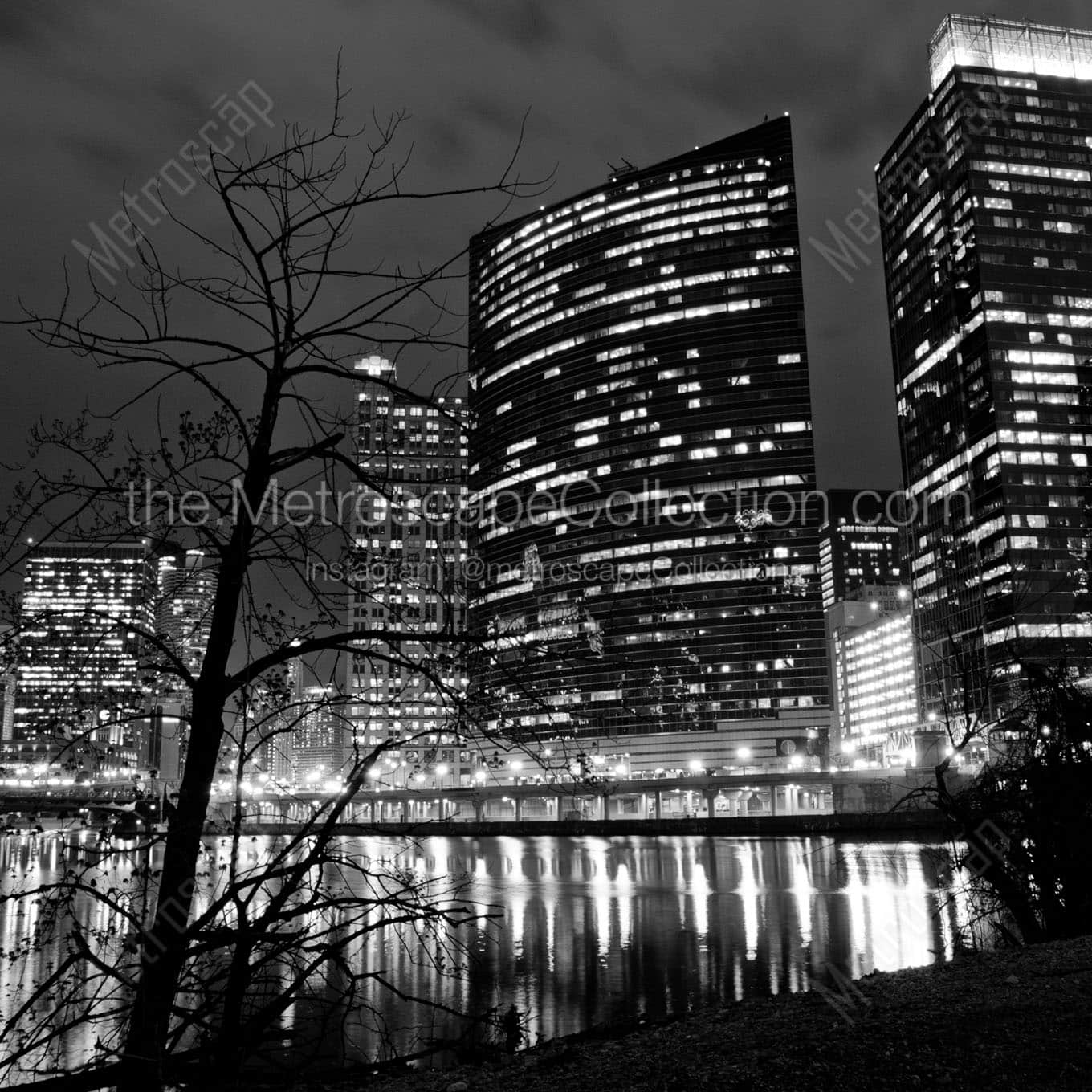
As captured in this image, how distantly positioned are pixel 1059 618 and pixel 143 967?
168m

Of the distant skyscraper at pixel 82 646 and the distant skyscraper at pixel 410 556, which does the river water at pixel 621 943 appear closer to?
the distant skyscraper at pixel 82 646

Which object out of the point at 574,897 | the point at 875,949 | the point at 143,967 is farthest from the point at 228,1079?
the point at 574,897

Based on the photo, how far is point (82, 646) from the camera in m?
7.69

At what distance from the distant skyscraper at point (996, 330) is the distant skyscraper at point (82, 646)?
161 metres

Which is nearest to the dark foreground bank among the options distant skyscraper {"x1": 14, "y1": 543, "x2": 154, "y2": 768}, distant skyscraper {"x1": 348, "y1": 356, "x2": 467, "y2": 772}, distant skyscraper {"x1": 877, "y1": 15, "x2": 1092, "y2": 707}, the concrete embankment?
distant skyscraper {"x1": 14, "y1": 543, "x2": 154, "y2": 768}

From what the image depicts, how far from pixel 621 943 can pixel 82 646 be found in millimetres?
35281

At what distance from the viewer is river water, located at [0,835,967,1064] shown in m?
22.6

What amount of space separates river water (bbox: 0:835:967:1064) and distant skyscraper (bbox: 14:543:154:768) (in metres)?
0.98

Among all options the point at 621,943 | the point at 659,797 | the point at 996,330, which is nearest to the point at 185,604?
the point at 621,943

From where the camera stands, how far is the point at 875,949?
33.4m

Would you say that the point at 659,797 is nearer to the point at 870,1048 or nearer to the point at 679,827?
the point at 679,827

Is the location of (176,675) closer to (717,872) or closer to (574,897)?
(574,897)

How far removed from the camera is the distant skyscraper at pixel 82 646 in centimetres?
720

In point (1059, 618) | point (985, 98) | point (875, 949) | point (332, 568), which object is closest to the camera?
point (332, 568)
